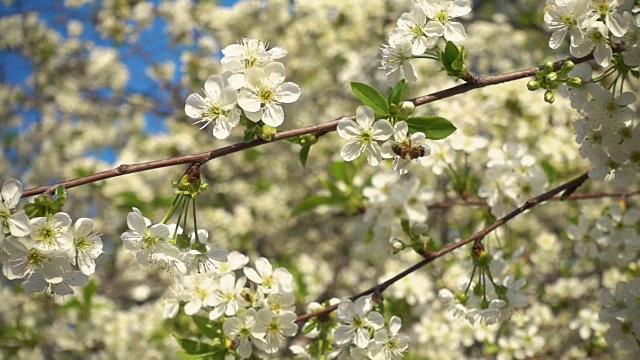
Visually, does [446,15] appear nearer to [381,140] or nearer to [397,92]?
[397,92]

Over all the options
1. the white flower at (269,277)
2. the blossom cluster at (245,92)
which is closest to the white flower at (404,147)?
the blossom cluster at (245,92)

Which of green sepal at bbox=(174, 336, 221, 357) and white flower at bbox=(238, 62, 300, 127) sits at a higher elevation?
white flower at bbox=(238, 62, 300, 127)

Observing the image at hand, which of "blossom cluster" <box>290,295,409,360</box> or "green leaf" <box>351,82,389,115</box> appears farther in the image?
"blossom cluster" <box>290,295,409,360</box>

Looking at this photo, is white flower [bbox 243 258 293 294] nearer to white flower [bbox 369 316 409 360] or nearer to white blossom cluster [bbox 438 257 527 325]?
white flower [bbox 369 316 409 360]

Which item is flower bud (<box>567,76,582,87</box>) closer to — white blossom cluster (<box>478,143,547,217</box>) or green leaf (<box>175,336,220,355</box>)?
white blossom cluster (<box>478,143,547,217</box>)

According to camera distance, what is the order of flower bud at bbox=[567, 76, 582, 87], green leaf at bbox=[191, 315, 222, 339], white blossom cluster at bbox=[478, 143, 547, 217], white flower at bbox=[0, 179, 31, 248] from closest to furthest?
white flower at bbox=[0, 179, 31, 248] → flower bud at bbox=[567, 76, 582, 87] → green leaf at bbox=[191, 315, 222, 339] → white blossom cluster at bbox=[478, 143, 547, 217]

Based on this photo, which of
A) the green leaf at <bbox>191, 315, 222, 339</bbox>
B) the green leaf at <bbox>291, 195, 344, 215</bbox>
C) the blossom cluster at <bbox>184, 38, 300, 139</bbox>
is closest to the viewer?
the blossom cluster at <bbox>184, 38, 300, 139</bbox>

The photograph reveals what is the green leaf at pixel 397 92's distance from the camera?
126 cm

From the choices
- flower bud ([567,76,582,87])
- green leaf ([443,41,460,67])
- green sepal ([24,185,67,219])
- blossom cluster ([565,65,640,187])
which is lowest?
blossom cluster ([565,65,640,187])

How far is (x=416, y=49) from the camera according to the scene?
1267 millimetres

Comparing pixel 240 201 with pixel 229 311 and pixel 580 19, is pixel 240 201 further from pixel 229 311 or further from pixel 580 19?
pixel 580 19

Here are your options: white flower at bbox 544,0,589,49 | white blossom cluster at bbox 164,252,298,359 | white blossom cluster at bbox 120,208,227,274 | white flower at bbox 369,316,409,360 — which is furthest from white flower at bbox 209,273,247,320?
white flower at bbox 544,0,589,49

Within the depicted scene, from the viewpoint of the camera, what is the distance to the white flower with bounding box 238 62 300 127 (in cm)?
121

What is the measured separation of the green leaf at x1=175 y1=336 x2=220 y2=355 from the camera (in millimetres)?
1506
